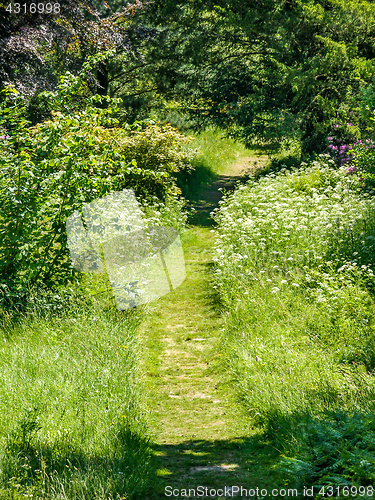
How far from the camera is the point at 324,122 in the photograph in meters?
13.3

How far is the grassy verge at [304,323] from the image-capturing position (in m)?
3.96

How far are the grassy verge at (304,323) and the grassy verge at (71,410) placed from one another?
119cm

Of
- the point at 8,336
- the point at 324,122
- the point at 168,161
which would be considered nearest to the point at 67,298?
the point at 8,336

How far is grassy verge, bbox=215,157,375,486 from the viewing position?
396 centimetres

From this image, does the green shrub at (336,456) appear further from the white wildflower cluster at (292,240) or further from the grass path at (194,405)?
the white wildflower cluster at (292,240)

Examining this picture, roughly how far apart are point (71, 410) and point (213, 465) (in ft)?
4.10

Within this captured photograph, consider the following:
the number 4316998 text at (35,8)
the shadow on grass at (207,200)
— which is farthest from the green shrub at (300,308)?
the number 4316998 text at (35,8)

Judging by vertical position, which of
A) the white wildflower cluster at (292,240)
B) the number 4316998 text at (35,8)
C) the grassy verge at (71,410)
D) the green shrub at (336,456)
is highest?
the number 4316998 text at (35,8)

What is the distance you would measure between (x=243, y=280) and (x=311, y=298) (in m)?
1.19

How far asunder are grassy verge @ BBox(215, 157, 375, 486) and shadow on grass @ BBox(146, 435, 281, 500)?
19 centimetres

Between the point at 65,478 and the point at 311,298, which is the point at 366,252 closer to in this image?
the point at 311,298

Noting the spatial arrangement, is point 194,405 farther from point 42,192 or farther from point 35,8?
point 35,8

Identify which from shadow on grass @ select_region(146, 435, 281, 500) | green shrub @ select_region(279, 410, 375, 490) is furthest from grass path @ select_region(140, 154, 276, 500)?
green shrub @ select_region(279, 410, 375, 490)

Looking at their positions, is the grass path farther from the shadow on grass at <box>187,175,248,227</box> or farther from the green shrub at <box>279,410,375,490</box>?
the shadow on grass at <box>187,175,248,227</box>
